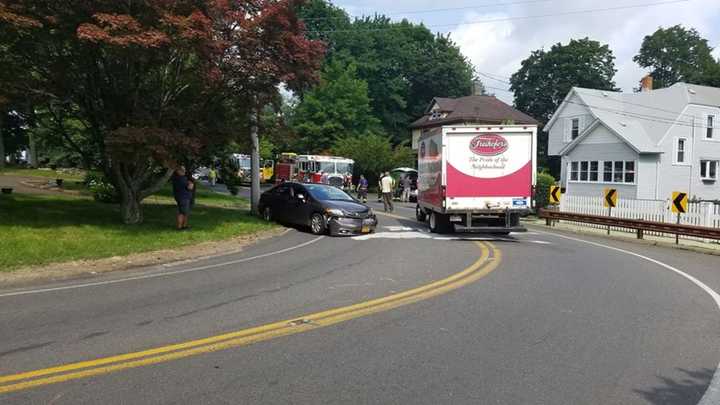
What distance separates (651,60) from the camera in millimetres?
90562

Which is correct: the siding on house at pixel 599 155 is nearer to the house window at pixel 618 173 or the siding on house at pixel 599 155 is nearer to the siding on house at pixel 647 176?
the siding on house at pixel 647 176

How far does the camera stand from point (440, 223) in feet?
58.3

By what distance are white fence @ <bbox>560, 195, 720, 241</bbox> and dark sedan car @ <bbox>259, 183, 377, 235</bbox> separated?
35.0 ft

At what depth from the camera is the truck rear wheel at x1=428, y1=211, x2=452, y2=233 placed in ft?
58.0

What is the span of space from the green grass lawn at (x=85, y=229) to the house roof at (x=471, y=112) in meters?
43.6

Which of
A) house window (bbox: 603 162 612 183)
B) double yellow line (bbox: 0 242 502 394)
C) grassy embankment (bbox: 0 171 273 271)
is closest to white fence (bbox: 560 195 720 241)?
grassy embankment (bbox: 0 171 273 271)

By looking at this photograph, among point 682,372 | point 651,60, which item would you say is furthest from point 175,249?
point 651,60

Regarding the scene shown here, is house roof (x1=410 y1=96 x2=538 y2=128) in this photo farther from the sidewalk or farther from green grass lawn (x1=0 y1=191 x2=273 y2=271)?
green grass lawn (x1=0 y1=191 x2=273 y2=271)

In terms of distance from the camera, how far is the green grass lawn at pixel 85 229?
37.0 ft

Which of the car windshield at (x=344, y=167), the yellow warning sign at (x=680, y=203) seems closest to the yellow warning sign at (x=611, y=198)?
the yellow warning sign at (x=680, y=203)

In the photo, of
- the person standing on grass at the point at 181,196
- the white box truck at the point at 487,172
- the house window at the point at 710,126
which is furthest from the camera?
the house window at the point at 710,126

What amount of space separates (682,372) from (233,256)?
918 centimetres

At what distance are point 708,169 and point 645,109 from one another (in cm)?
583

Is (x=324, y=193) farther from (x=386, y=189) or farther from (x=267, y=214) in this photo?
(x=386, y=189)
